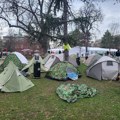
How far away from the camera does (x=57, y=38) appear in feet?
83.6

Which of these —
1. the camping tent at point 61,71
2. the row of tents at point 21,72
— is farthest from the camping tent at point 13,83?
the camping tent at point 61,71

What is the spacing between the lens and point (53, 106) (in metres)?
10.4

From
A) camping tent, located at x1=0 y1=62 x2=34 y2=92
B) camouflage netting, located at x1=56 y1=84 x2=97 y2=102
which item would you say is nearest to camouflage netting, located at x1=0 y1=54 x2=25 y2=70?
camping tent, located at x1=0 y1=62 x2=34 y2=92

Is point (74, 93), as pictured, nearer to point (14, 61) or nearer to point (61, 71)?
point (61, 71)

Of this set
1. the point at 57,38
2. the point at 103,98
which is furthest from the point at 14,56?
the point at 103,98

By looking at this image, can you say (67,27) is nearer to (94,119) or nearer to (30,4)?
(30,4)

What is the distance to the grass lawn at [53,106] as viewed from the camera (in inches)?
363

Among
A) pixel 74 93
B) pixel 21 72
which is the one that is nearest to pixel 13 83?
pixel 74 93

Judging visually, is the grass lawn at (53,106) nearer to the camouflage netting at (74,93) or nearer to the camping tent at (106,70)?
the camouflage netting at (74,93)

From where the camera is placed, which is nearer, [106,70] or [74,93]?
[74,93]

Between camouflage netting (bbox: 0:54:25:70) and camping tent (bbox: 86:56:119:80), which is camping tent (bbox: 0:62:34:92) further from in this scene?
camouflage netting (bbox: 0:54:25:70)

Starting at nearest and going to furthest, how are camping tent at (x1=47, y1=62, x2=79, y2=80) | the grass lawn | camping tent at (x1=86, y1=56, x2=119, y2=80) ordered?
the grass lawn, camping tent at (x1=47, y1=62, x2=79, y2=80), camping tent at (x1=86, y1=56, x2=119, y2=80)

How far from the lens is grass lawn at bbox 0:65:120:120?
922 centimetres

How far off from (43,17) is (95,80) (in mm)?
12304
